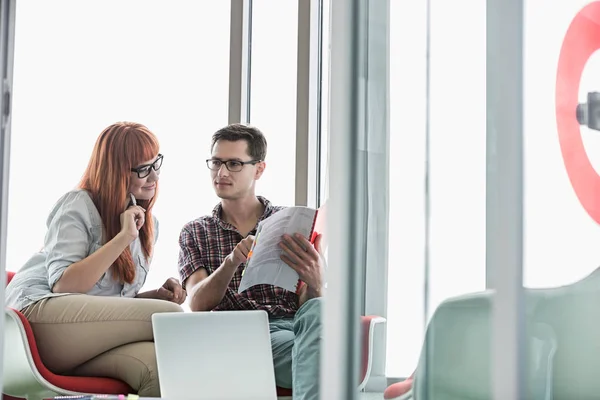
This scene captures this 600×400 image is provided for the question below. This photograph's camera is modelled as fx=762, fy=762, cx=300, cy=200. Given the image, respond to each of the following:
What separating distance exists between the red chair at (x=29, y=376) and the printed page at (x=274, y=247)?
48 centimetres

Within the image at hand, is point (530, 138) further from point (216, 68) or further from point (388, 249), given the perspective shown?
point (216, 68)

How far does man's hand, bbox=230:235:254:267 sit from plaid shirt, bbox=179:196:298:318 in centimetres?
18

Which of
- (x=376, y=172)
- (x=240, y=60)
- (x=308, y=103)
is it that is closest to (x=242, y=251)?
(x=376, y=172)

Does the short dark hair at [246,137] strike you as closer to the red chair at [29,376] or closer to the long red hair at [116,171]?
the long red hair at [116,171]

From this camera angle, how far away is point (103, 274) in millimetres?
2285

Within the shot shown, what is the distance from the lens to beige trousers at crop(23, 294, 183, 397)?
2.10 m

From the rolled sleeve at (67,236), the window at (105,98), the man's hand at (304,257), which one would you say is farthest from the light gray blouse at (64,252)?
the window at (105,98)

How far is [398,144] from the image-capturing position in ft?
3.95

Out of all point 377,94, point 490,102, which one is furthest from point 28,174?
point 490,102

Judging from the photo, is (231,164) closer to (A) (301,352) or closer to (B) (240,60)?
(A) (301,352)

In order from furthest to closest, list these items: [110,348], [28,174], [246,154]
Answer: [28,174] → [246,154] → [110,348]

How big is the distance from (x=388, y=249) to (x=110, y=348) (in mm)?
1220

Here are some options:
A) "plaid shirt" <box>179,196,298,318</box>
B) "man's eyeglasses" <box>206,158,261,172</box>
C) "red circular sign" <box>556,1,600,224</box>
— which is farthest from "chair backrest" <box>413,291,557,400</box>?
"man's eyeglasses" <box>206,158,261,172</box>

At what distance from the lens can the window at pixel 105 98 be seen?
3037 millimetres
